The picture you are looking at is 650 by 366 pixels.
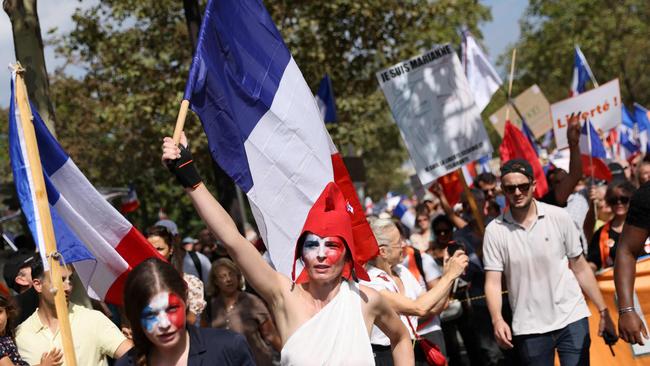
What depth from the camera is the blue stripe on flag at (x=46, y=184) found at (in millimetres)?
5949

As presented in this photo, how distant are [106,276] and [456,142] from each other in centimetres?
493

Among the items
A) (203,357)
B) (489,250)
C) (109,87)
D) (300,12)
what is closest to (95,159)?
(109,87)

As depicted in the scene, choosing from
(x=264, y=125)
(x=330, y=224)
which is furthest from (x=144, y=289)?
(x=264, y=125)

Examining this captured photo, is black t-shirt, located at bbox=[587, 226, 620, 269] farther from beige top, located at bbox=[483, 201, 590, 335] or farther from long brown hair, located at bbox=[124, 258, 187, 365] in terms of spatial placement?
long brown hair, located at bbox=[124, 258, 187, 365]

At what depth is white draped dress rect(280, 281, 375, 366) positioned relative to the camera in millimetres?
4785

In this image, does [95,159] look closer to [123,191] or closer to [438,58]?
[123,191]

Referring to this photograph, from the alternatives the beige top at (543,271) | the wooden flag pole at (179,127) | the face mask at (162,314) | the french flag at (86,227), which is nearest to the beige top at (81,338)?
the french flag at (86,227)

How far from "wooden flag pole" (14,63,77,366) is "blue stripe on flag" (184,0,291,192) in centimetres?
84

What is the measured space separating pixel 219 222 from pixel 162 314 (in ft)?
1.92

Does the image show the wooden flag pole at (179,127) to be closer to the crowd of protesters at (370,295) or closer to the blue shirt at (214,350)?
the crowd of protesters at (370,295)

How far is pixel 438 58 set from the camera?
10.9m

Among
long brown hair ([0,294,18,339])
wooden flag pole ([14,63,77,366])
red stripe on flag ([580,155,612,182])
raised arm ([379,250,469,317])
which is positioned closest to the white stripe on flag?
raised arm ([379,250,469,317])

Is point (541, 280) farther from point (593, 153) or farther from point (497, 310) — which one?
point (593, 153)

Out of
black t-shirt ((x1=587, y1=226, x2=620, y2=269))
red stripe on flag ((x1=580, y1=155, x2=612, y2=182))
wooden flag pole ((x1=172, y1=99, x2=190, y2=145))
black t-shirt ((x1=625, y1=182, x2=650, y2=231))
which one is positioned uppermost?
wooden flag pole ((x1=172, y1=99, x2=190, y2=145))
